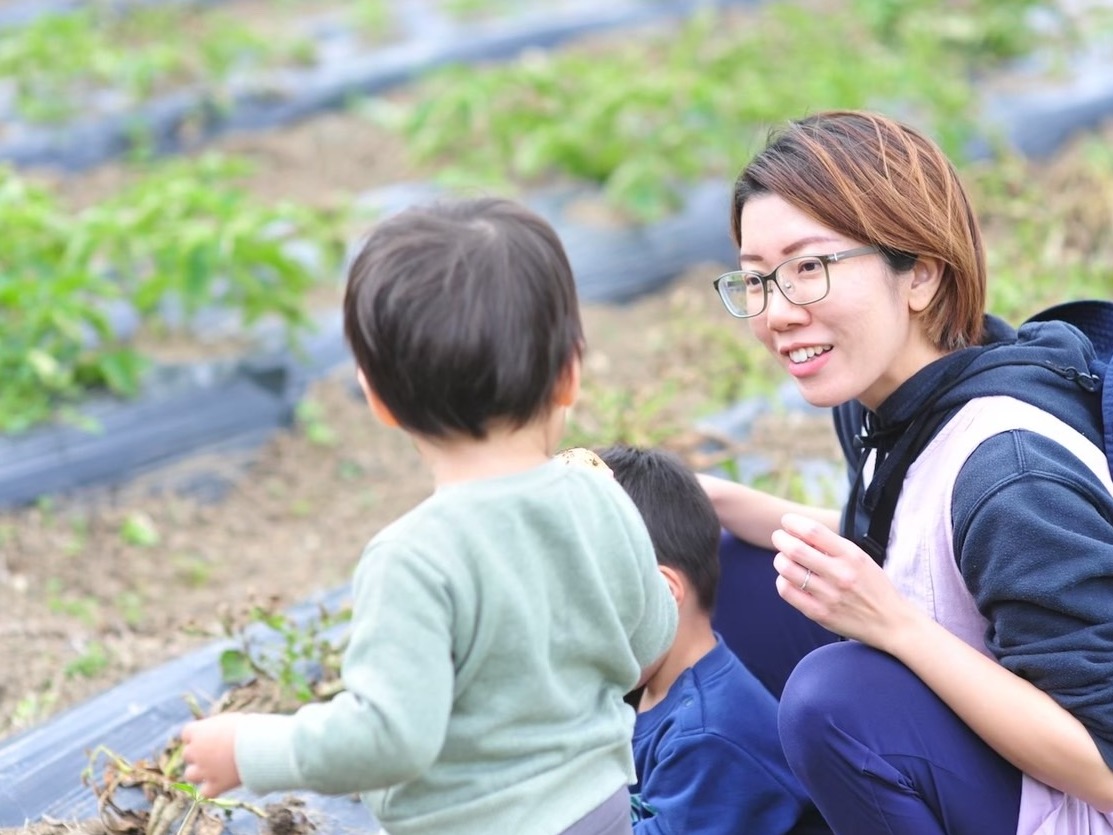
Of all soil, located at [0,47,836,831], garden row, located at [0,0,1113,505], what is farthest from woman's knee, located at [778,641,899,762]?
garden row, located at [0,0,1113,505]

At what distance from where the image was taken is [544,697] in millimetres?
1464

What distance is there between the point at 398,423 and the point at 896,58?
5.12 m

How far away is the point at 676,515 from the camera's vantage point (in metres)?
2.15

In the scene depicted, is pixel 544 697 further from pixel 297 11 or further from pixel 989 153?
pixel 297 11

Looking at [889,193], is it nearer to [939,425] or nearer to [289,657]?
[939,425]

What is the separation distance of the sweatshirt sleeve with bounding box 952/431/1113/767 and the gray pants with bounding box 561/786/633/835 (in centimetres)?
51

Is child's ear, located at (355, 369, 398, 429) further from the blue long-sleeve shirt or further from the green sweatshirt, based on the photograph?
the blue long-sleeve shirt

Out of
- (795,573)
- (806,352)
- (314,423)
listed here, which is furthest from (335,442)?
(795,573)

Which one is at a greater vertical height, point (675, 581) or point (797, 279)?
point (797, 279)

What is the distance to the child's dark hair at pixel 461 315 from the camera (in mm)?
1368

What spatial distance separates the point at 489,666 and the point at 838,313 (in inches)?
29.4

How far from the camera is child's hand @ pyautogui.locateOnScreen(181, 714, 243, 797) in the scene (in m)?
1.41

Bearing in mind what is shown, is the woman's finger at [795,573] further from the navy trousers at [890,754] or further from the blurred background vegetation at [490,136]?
the blurred background vegetation at [490,136]

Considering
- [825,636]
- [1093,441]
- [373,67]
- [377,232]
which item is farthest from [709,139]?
[377,232]
